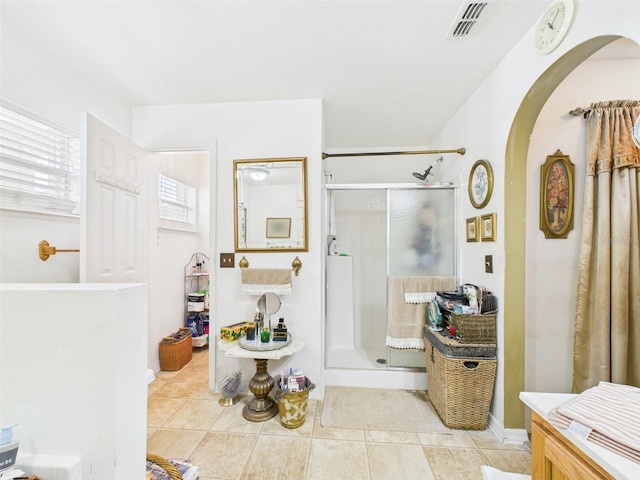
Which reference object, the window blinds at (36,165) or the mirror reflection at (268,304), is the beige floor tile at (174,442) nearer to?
the mirror reflection at (268,304)

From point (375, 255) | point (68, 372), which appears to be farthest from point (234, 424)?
point (375, 255)

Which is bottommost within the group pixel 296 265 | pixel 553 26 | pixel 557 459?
pixel 557 459

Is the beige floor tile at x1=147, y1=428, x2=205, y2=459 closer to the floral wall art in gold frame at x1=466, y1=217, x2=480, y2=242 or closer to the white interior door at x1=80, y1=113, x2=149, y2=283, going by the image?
the white interior door at x1=80, y1=113, x2=149, y2=283

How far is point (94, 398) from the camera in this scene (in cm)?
65

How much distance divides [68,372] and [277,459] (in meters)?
1.36

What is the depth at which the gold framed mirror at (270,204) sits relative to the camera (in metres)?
2.30

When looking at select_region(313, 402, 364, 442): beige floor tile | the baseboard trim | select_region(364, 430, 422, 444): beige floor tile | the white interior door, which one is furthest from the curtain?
the white interior door

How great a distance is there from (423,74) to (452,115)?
78cm

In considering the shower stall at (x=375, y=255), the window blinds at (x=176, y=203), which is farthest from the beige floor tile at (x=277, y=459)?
the window blinds at (x=176, y=203)

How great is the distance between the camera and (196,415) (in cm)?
199

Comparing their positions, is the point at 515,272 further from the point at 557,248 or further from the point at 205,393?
the point at 205,393

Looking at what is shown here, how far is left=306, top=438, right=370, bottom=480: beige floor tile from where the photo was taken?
146 centimetres

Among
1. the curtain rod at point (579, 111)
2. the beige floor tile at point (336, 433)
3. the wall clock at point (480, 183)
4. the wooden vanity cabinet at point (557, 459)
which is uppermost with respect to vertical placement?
the curtain rod at point (579, 111)

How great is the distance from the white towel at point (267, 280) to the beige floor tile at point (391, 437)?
1.11 metres
